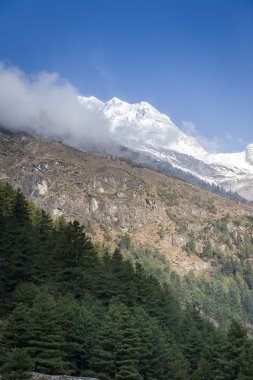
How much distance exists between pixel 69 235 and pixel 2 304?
19.5 metres

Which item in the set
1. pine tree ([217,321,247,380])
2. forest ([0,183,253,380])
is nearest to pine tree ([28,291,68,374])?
forest ([0,183,253,380])

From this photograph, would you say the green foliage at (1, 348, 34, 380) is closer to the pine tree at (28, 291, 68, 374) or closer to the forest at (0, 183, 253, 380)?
the forest at (0, 183, 253, 380)

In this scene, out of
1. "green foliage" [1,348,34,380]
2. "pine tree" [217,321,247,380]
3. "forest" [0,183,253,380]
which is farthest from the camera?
"pine tree" [217,321,247,380]

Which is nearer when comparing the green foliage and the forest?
the green foliage

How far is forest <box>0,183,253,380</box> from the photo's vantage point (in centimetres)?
4377

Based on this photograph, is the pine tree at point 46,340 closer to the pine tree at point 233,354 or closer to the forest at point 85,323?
the forest at point 85,323

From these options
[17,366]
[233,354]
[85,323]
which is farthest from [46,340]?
[233,354]

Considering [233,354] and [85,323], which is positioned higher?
[233,354]

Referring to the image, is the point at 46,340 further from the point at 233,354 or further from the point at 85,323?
the point at 233,354

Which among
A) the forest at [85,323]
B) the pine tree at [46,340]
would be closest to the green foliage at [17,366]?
the forest at [85,323]

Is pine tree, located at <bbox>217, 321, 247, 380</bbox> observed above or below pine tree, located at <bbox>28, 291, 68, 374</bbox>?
above

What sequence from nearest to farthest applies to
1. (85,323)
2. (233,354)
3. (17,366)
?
(17,366) < (233,354) < (85,323)

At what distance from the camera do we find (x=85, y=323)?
5056 cm

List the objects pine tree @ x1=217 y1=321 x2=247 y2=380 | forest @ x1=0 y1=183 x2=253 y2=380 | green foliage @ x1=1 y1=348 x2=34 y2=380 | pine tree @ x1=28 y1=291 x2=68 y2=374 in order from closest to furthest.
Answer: green foliage @ x1=1 y1=348 x2=34 y2=380, pine tree @ x1=28 y1=291 x2=68 y2=374, forest @ x1=0 y1=183 x2=253 y2=380, pine tree @ x1=217 y1=321 x2=247 y2=380
